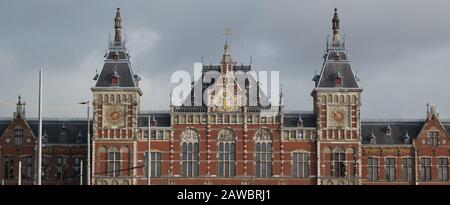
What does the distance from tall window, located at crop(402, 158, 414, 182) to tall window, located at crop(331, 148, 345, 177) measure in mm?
4498

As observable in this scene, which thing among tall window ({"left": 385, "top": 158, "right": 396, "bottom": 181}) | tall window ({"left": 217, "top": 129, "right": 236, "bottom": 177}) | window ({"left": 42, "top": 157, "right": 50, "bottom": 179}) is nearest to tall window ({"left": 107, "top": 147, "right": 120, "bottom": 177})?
window ({"left": 42, "top": 157, "right": 50, "bottom": 179})

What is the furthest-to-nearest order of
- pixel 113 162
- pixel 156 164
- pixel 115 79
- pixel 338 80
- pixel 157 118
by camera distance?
pixel 157 118
pixel 338 80
pixel 115 79
pixel 113 162
pixel 156 164

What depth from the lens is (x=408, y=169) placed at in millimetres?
62656

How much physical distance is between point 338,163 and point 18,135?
22.5 m

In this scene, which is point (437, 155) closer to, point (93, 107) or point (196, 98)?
point (196, 98)

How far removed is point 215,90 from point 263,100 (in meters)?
3.83

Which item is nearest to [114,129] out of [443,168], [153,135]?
[153,135]

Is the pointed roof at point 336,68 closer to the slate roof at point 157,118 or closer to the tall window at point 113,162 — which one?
the slate roof at point 157,118

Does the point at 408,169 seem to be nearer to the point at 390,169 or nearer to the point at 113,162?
the point at 390,169

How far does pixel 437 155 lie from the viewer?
6269cm

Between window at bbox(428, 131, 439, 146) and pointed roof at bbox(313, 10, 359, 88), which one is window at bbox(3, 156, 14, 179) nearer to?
pointed roof at bbox(313, 10, 359, 88)

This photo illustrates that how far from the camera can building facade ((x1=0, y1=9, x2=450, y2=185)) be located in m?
61.4

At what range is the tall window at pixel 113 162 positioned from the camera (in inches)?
2415
